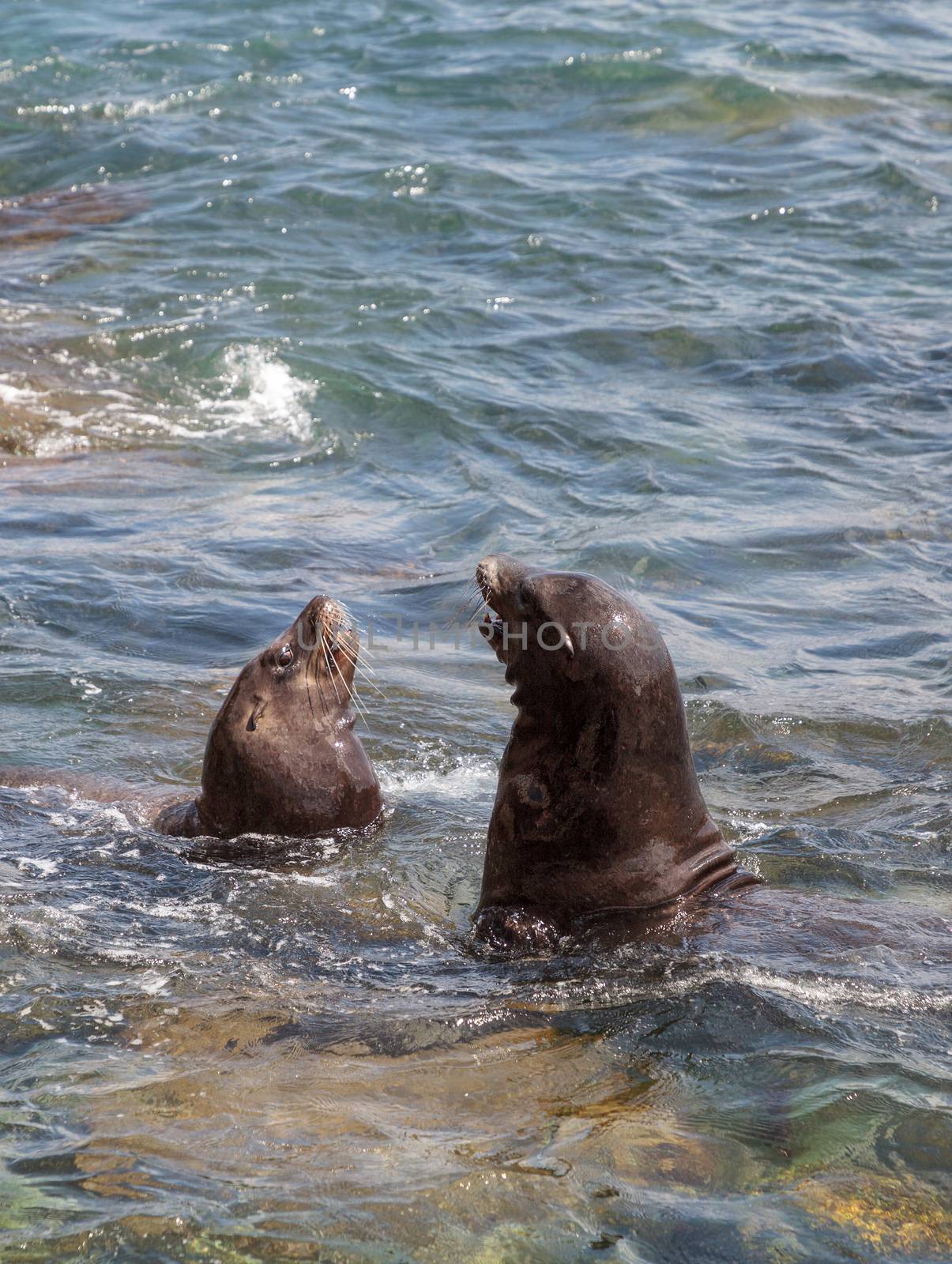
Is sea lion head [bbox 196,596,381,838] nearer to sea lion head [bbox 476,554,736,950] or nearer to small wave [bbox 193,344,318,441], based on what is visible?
sea lion head [bbox 476,554,736,950]

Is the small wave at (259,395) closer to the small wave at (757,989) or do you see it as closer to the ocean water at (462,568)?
the ocean water at (462,568)

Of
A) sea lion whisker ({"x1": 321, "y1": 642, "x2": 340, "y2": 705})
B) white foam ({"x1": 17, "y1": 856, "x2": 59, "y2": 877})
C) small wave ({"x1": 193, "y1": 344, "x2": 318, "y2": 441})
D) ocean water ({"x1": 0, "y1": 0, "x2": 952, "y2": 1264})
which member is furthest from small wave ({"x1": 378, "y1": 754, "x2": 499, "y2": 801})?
small wave ({"x1": 193, "y1": 344, "x2": 318, "y2": 441})

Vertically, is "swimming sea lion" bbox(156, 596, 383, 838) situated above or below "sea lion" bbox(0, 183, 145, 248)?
below

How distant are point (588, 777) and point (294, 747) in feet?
5.02

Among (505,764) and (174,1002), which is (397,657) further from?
(174,1002)

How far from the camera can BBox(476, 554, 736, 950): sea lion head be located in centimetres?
496

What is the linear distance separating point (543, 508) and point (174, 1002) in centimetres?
591

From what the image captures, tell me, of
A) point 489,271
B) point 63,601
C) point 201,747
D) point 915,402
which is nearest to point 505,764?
point 201,747

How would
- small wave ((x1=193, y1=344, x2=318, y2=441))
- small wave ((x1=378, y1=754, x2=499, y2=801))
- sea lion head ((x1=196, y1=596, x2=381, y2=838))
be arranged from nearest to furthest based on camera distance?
sea lion head ((x1=196, y1=596, x2=381, y2=838)), small wave ((x1=378, y1=754, x2=499, y2=801)), small wave ((x1=193, y1=344, x2=318, y2=441))

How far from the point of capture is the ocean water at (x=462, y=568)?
384 cm

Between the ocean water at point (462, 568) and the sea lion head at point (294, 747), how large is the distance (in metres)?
0.18

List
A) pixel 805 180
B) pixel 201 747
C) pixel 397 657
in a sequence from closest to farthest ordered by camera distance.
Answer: pixel 201 747 < pixel 397 657 < pixel 805 180

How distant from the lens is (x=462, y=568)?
921cm

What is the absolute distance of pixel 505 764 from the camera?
5230 millimetres
